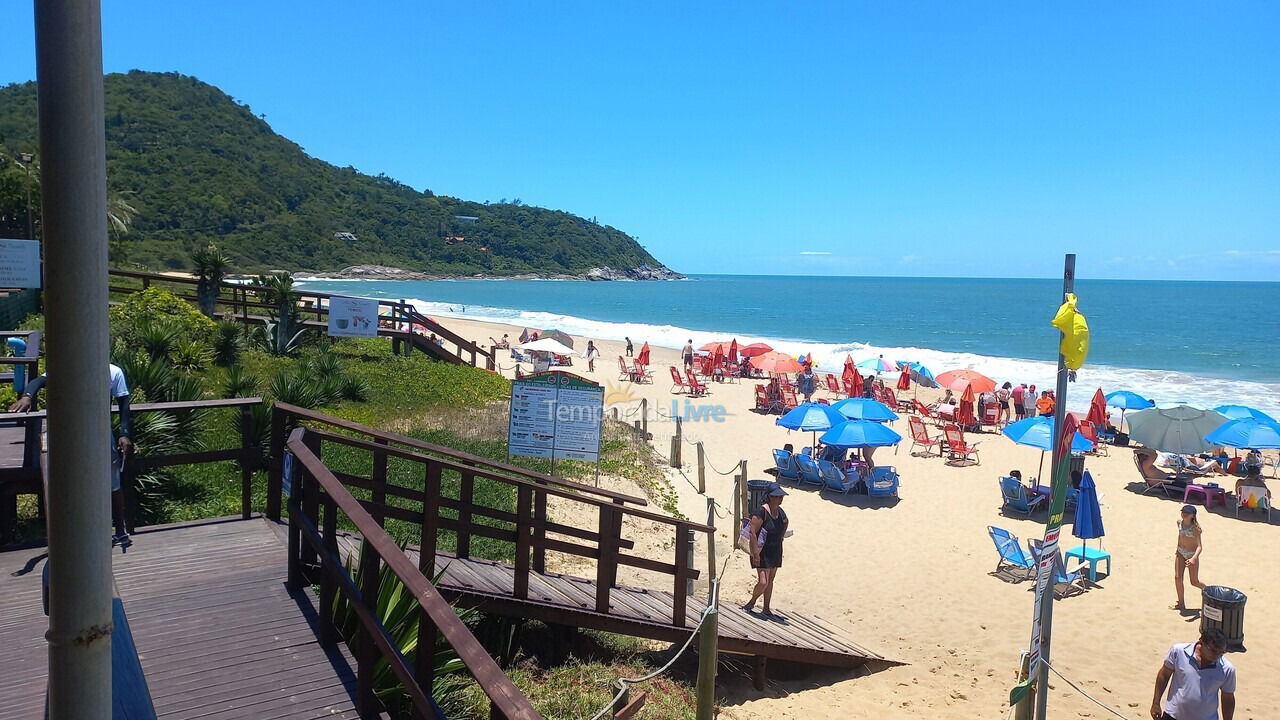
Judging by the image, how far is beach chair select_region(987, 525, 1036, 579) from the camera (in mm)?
9820

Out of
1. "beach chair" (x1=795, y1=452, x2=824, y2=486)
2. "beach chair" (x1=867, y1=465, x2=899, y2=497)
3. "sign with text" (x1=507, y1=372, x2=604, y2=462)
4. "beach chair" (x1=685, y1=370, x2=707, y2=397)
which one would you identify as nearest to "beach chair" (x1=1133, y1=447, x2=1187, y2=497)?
"beach chair" (x1=867, y1=465, x2=899, y2=497)

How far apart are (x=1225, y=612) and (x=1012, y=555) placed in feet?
8.23

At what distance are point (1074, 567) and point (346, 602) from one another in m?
9.30

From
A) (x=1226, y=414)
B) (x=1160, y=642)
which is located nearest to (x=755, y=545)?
(x=1160, y=642)

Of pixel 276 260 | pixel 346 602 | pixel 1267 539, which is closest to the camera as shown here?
pixel 346 602

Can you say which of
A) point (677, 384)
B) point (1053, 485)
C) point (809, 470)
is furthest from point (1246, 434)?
point (677, 384)

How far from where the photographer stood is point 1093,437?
1692 cm

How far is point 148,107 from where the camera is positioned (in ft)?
363

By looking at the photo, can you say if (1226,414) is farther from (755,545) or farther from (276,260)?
(276,260)

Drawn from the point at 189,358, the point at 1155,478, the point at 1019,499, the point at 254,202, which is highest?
the point at 254,202

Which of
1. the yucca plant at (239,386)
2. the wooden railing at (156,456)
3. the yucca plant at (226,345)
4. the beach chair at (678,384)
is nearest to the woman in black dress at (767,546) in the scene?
the wooden railing at (156,456)

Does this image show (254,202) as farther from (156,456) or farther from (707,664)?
(707,664)

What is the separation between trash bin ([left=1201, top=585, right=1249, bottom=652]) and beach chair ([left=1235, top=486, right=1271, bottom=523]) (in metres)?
5.88

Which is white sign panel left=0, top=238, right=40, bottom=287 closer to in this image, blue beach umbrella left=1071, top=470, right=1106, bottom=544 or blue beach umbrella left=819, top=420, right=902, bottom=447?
blue beach umbrella left=819, top=420, right=902, bottom=447
